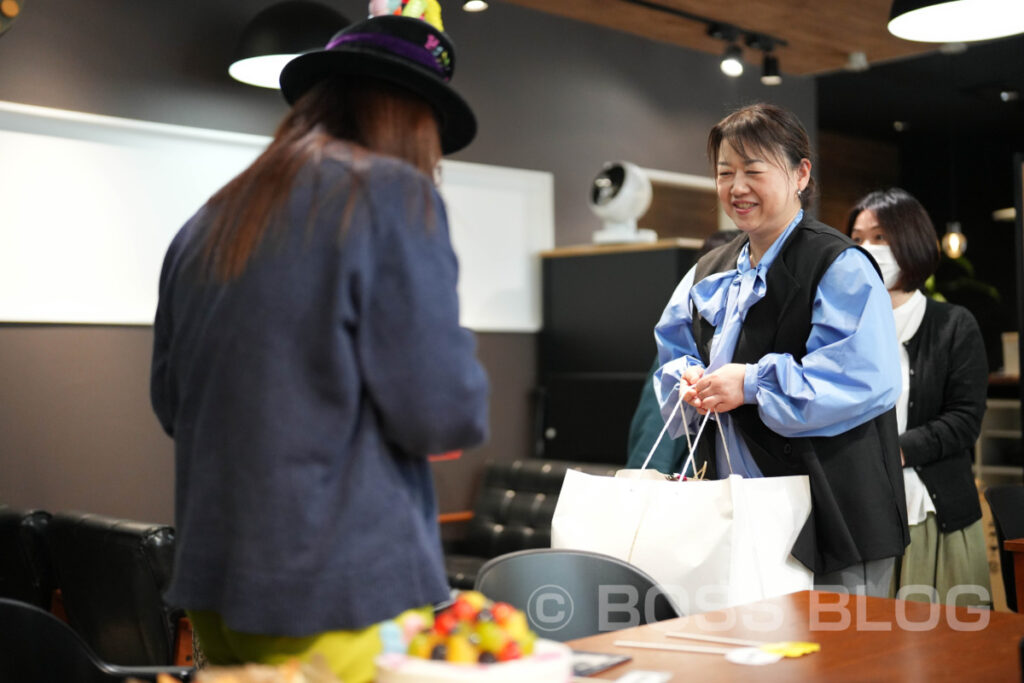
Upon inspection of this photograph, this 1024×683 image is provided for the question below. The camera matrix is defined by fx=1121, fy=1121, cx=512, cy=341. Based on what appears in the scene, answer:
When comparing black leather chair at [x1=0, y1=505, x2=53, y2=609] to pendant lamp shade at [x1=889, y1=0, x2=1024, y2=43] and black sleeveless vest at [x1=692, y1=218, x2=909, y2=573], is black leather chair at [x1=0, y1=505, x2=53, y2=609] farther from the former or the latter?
pendant lamp shade at [x1=889, y1=0, x2=1024, y2=43]

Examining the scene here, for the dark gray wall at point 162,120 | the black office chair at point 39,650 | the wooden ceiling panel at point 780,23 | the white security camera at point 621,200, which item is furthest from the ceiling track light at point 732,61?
the black office chair at point 39,650

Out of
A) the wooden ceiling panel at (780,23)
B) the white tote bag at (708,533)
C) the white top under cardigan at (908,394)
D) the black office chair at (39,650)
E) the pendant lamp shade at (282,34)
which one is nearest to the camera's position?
the black office chair at (39,650)

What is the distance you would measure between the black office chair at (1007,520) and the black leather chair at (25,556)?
2885mm

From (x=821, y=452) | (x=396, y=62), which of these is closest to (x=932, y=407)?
(x=821, y=452)

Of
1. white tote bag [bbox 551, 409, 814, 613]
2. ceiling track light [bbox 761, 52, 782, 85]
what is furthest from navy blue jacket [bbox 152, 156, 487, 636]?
ceiling track light [bbox 761, 52, 782, 85]

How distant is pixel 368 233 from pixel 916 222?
8.04 ft

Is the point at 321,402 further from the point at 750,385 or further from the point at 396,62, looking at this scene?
the point at 750,385

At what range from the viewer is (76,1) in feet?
13.3

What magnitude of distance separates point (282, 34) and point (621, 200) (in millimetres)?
1750

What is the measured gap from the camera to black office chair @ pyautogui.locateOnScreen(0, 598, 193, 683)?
76.2 inches

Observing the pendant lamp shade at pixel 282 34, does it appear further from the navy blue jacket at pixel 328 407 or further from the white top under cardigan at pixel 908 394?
the navy blue jacket at pixel 328 407

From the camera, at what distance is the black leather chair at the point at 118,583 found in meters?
3.03

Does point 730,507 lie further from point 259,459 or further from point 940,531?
point 940,531

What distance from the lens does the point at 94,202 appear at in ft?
13.5
